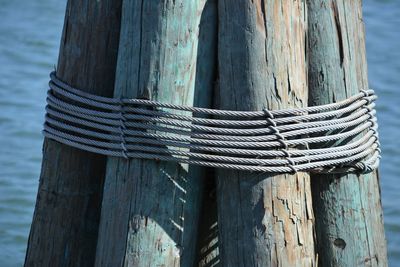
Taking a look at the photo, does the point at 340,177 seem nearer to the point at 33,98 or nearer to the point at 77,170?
the point at 77,170

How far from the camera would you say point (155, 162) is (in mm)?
3025

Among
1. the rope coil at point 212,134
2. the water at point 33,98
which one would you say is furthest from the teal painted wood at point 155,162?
the water at point 33,98

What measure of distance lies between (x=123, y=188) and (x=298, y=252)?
2.13 feet

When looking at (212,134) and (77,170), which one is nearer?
(212,134)

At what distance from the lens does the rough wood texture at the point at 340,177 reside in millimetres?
3207

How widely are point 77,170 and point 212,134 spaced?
0.60 m

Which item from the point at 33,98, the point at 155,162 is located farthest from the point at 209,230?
the point at 33,98

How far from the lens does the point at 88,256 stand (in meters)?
3.38

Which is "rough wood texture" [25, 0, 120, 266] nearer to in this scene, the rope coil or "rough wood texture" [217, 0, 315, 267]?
the rope coil

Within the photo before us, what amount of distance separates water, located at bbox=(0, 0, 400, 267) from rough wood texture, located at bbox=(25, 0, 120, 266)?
3.26m

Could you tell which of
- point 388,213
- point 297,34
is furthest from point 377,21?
point 297,34

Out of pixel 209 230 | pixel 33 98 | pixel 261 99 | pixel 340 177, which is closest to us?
pixel 261 99

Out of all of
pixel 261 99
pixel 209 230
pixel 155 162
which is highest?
pixel 261 99

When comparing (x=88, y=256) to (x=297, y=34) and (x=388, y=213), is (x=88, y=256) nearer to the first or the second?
(x=297, y=34)
